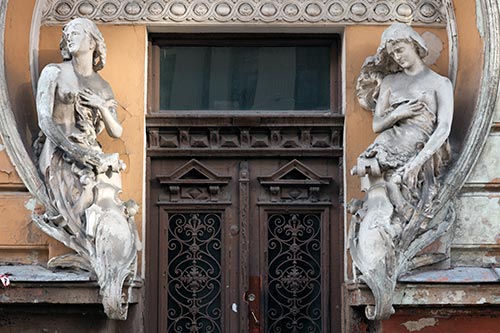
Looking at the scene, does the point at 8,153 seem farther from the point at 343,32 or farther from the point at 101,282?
the point at 343,32

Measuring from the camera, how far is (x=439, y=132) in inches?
337

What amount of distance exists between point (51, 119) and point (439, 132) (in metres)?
2.58

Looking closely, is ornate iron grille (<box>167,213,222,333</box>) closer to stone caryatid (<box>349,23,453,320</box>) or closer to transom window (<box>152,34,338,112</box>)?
transom window (<box>152,34,338,112</box>)

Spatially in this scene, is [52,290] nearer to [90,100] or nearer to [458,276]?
[90,100]

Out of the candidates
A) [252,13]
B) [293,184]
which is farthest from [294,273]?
[252,13]

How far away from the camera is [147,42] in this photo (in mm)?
9320

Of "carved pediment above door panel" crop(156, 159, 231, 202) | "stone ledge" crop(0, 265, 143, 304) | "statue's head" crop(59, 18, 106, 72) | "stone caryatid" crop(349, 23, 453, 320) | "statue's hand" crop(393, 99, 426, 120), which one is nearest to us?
"stone caryatid" crop(349, 23, 453, 320)

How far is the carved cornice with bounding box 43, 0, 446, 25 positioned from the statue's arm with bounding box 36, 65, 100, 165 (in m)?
0.72

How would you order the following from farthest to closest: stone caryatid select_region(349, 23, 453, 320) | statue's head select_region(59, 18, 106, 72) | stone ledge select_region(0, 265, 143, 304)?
1. statue's head select_region(59, 18, 106, 72)
2. stone ledge select_region(0, 265, 143, 304)
3. stone caryatid select_region(349, 23, 453, 320)

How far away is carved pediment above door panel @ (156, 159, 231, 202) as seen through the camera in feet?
30.3

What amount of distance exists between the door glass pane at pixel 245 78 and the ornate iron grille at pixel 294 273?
0.87 m

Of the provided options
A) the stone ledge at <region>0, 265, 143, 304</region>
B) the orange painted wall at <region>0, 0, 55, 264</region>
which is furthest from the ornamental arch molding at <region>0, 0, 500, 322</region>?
the stone ledge at <region>0, 265, 143, 304</region>

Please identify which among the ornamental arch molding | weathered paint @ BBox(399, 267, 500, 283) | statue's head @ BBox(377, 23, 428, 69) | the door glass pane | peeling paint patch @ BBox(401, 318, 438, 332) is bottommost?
peeling paint patch @ BBox(401, 318, 438, 332)

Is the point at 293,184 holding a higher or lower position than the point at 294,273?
higher
